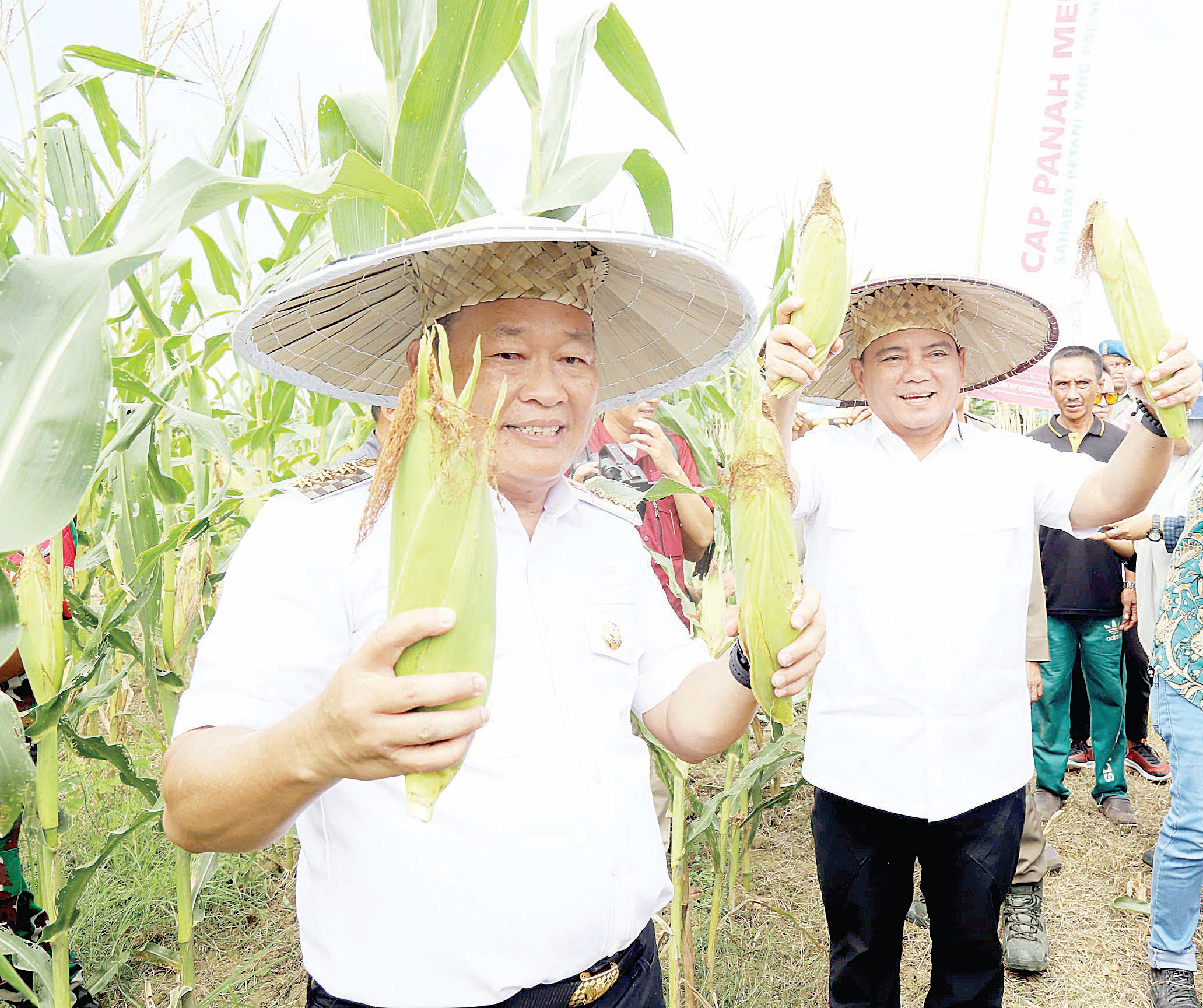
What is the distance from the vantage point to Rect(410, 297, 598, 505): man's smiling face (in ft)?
3.60

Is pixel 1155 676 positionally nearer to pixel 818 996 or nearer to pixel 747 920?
pixel 818 996

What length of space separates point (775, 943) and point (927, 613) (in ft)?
4.87

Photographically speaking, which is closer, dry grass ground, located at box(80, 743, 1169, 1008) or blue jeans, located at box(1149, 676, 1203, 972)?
blue jeans, located at box(1149, 676, 1203, 972)

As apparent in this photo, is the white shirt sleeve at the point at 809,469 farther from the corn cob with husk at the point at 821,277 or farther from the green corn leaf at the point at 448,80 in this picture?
the green corn leaf at the point at 448,80

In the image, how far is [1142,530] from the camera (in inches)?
108

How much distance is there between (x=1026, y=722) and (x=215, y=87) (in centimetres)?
275

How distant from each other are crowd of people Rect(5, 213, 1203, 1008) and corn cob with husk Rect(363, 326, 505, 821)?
2 centimetres

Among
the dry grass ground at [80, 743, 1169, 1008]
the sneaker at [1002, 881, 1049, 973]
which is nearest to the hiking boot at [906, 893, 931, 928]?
the dry grass ground at [80, 743, 1169, 1008]

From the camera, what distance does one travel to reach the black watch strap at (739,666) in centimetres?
121

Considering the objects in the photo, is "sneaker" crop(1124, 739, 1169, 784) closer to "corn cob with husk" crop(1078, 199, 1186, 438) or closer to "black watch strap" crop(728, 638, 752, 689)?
"corn cob with husk" crop(1078, 199, 1186, 438)

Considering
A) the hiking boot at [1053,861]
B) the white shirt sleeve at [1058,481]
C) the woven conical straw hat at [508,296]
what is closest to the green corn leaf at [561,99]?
the woven conical straw hat at [508,296]

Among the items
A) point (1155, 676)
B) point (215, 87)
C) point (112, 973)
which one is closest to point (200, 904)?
point (112, 973)

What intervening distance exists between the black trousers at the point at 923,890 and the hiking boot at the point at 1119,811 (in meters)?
2.22

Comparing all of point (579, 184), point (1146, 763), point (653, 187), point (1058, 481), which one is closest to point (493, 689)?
point (579, 184)
